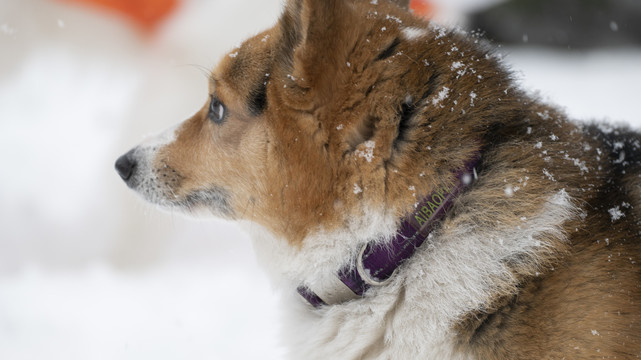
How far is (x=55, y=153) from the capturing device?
5477 millimetres

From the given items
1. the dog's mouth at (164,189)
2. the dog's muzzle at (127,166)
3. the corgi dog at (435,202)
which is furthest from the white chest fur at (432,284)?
the dog's muzzle at (127,166)

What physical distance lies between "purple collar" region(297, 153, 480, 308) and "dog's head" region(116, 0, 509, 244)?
5cm

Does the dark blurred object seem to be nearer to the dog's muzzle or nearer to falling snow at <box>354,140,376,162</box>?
the dog's muzzle

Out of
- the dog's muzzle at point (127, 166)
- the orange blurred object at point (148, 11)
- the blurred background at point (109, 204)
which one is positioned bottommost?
the blurred background at point (109, 204)

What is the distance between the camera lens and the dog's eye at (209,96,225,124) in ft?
8.39

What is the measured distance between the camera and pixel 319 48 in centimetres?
212

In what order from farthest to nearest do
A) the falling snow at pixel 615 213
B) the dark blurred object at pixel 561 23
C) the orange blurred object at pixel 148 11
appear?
the dark blurred object at pixel 561 23 < the orange blurred object at pixel 148 11 < the falling snow at pixel 615 213

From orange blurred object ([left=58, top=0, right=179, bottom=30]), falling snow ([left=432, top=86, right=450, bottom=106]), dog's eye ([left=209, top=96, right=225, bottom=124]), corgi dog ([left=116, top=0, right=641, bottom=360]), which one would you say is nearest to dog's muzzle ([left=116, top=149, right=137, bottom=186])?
dog's eye ([left=209, top=96, right=225, bottom=124])

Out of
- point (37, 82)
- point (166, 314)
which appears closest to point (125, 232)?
point (166, 314)

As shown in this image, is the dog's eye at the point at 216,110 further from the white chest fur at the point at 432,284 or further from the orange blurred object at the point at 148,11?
the orange blurred object at the point at 148,11

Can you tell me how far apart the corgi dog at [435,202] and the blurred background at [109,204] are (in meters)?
1.66

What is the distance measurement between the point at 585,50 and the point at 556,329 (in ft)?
29.5

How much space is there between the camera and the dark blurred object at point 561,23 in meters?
9.22

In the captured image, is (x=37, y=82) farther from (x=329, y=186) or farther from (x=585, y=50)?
(x=585, y=50)
